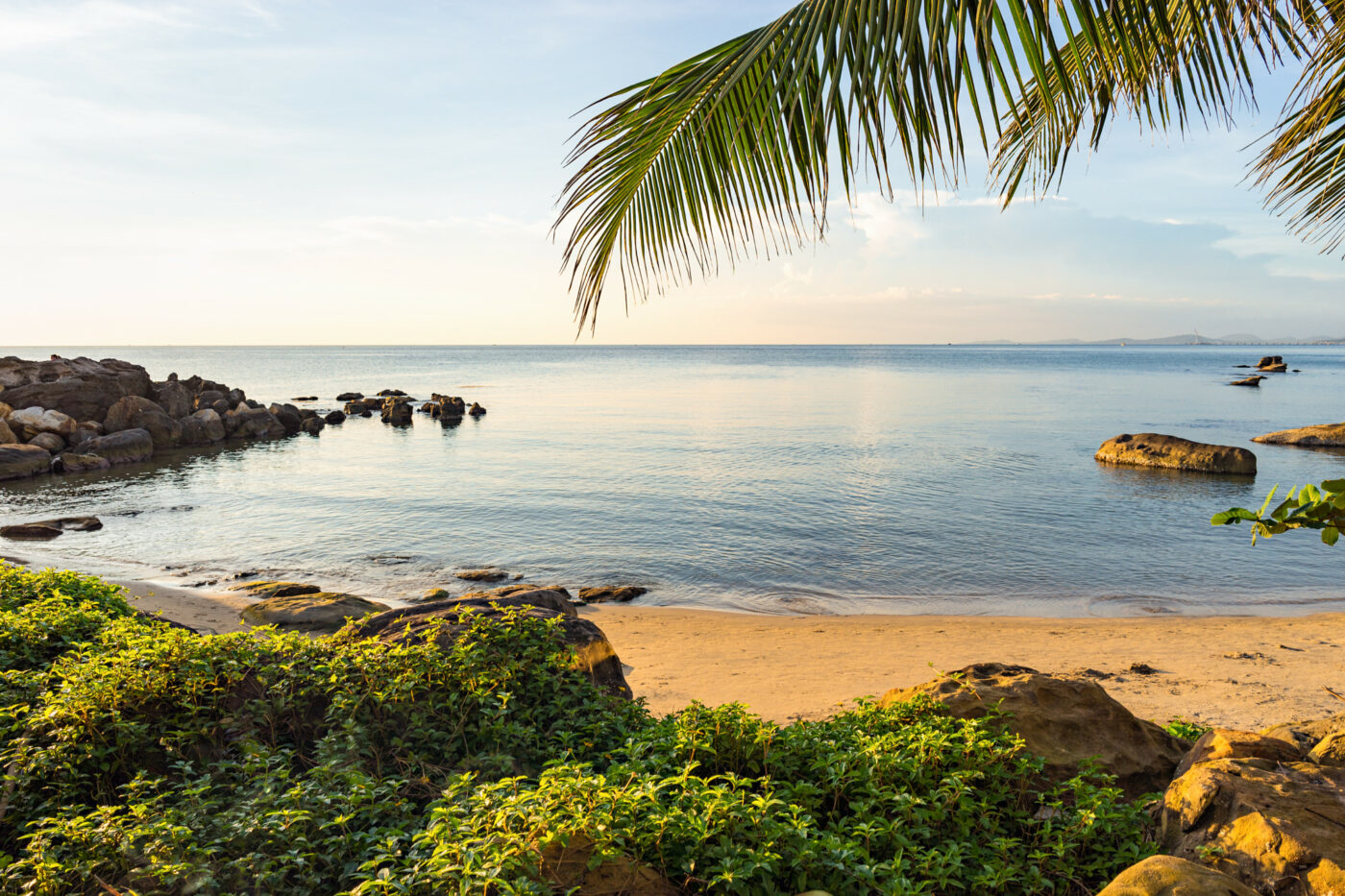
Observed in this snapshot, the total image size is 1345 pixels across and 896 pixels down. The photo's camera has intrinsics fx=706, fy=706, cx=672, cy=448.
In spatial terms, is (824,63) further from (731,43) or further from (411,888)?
(411,888)

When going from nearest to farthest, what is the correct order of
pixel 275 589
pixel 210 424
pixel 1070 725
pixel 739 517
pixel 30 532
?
pixel 1070 725 → pixel 275 589 → pixel 30 532 → pixel 739 517 → pixel 210 424

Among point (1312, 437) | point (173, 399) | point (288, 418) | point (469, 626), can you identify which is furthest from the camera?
point (288, 418)

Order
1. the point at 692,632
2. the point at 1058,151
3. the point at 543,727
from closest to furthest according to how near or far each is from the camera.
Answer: the point at 1058,151 < the point at 543,727 < the point at 692,632

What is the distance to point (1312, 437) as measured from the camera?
1162 inches

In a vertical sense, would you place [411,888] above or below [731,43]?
below

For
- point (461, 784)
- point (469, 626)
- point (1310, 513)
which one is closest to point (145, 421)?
point (469, 626)

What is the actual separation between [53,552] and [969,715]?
19226mm

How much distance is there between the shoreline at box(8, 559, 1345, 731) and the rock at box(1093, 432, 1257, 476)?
1436 cm

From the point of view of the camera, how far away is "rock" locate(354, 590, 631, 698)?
17.4 ft

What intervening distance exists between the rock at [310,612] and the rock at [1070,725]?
24.8ft

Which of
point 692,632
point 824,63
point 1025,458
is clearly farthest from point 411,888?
point 1025,458

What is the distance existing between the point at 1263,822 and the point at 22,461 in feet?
107

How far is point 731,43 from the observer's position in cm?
291

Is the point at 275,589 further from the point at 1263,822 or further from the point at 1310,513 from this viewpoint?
the point at 1310,513
